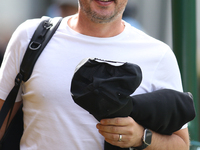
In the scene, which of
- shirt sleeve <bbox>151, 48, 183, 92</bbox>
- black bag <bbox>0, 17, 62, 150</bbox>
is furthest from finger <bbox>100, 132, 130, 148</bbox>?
black bag <bbox>0, 17, 62, 150</bbox>

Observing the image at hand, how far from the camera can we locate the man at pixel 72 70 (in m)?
1.88

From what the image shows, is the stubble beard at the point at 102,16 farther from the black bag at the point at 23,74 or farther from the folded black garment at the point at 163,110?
the folded black garment at the point at 163,110

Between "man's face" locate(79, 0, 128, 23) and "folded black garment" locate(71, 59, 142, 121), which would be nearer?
"folded black garment" locate(71, 59, 142, 121)

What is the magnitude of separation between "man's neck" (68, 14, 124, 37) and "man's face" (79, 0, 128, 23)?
6 centimetres

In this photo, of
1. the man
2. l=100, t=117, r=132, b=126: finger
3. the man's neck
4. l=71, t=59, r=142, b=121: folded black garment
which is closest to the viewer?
l=71, t=59, r=142, b=121: folded black garment

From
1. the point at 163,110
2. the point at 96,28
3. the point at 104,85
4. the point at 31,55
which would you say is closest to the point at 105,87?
the point at 104,85

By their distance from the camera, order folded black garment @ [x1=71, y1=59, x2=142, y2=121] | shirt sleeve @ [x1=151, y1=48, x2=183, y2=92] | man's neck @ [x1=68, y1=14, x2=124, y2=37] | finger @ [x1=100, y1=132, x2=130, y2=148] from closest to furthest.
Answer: folded black garment @ [x1=71, y1=59, x2=142, y2=121] < finger @ [x1=100, y1=132, x2=130, y2=148] < shirt sleeve @ [x1=151, y1=48, x2=183, y2=92] < man's neck @ [x1=68, y1=14, x2=124, y2=37]

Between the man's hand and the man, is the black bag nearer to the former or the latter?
the man

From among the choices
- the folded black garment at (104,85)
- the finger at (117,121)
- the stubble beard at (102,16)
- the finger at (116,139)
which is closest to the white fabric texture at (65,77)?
the stubble beard at (102,16)

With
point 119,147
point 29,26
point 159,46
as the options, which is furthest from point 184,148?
point 29,26

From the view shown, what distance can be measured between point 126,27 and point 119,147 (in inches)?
32.3

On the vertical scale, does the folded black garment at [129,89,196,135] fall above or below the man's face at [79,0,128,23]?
below

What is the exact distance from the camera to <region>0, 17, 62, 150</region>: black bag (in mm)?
1915

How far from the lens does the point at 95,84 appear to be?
4.50ft
